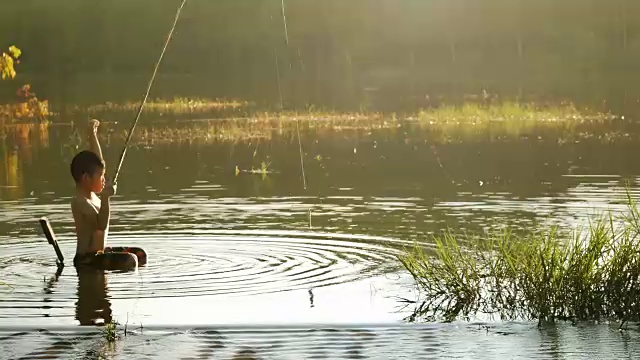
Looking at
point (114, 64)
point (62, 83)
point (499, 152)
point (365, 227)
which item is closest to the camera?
point (365, 227)

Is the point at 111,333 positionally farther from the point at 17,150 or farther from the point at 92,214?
the point at 17,150

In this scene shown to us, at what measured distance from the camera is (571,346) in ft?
29.5

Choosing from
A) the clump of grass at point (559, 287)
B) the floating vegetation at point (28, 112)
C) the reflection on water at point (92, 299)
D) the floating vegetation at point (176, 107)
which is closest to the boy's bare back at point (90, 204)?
the reflection on water at point (92, 299)

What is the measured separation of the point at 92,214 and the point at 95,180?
32 cm

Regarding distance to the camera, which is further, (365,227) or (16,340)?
(365,227)

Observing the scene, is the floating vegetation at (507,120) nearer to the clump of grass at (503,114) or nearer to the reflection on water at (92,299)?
the clump of grass at (503,114)

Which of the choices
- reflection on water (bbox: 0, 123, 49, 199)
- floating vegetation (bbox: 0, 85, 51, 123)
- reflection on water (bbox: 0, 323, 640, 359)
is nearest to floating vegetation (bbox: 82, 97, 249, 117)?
floating vegetation (bbox: 0, 85, 51, 123)

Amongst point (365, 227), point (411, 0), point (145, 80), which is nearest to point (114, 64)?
point (145, 80)

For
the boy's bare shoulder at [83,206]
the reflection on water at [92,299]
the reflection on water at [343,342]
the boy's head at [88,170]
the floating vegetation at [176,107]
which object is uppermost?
the floating vegetation at [176,107]

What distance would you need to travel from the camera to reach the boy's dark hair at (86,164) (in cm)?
1281

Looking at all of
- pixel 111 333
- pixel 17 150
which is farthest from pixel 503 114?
pixel 111 333

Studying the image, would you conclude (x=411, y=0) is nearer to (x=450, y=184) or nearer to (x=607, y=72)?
(x=607, y=72)

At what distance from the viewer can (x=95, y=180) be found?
13.1 m

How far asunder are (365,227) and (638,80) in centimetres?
4237
